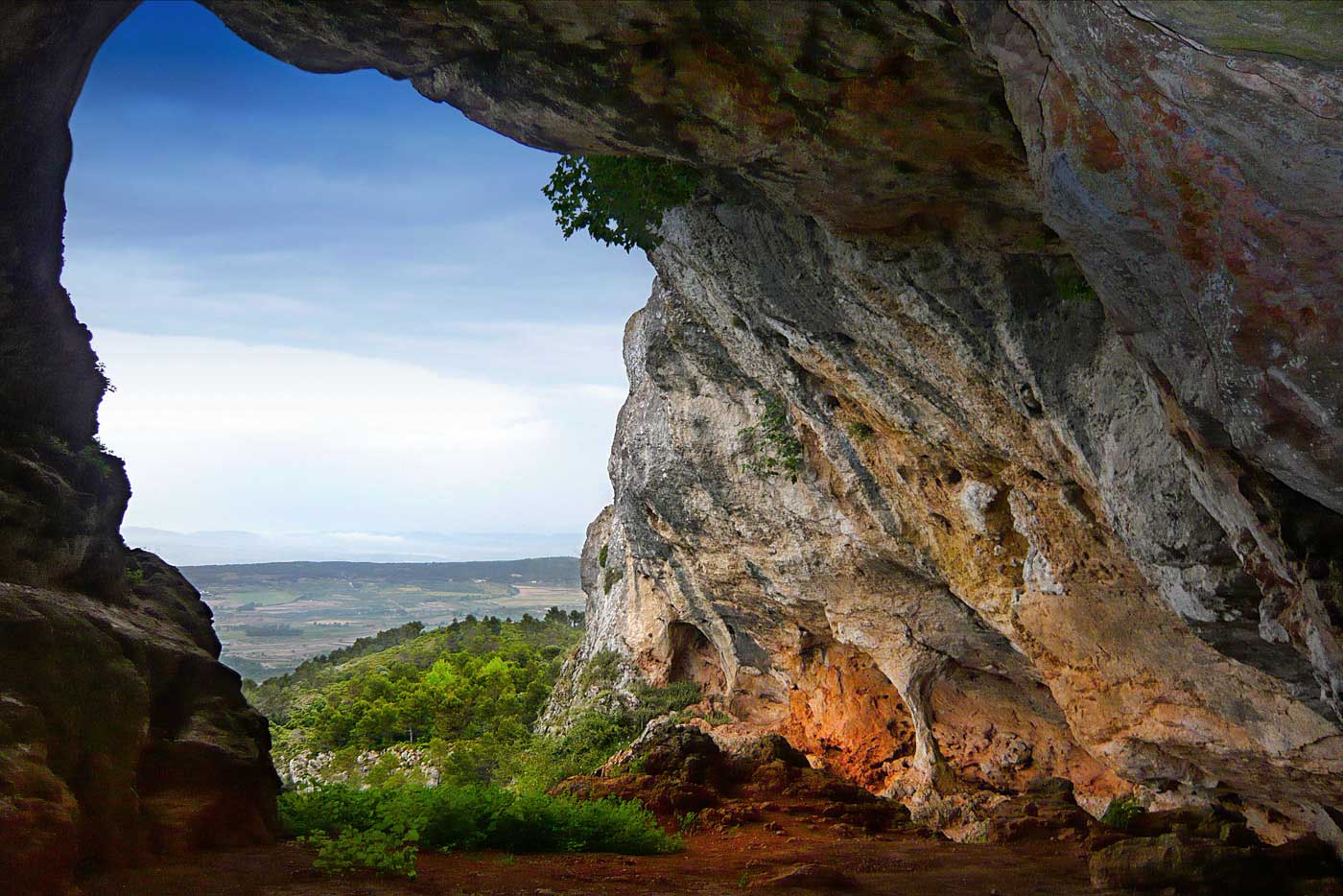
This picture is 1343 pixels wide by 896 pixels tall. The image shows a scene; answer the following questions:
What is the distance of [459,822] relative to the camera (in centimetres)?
905

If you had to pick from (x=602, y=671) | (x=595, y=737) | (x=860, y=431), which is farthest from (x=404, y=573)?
(x=860, y=431)

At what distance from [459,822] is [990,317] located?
8196 mm

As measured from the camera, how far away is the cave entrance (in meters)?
27.1

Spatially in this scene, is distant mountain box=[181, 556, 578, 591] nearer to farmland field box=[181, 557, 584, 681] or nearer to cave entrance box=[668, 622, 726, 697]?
farmland field box=[181, 557, 584, 681]

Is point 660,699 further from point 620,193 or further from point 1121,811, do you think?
point 620,193

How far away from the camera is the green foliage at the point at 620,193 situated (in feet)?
37.0

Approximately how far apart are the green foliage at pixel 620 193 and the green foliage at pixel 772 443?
5513 millimetres

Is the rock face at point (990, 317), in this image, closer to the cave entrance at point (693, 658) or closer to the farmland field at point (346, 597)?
the cave entrance at point (693, 658)

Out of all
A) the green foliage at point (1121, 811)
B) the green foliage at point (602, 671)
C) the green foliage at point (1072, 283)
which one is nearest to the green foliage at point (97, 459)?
the green foliage at point (1072, 283)

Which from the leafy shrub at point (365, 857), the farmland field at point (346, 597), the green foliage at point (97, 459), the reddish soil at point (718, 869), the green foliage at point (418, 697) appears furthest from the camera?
the farmland field at point (346, 597)

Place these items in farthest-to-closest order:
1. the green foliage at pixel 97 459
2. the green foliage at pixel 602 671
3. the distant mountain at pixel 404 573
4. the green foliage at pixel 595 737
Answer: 1. the distant mountain at pixel 404 573
2. the green foliage at pixel 602 671
3. the green foliage at pixel 595 737
4. the green foliage at pixel 97 459

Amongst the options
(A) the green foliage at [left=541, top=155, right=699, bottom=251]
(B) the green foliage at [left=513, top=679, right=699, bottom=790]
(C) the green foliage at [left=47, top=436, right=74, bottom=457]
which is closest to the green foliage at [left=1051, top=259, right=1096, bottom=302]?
(A) the green foliage at [left=541, top=155, right=699, bottom=251]

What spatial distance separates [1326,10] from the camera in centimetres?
A: 517

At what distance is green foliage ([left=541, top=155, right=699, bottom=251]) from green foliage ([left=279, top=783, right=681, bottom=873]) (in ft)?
25.0
